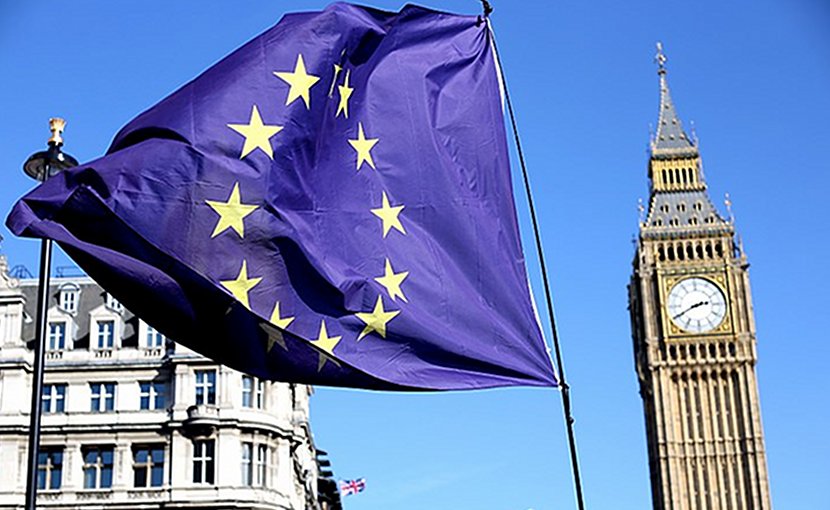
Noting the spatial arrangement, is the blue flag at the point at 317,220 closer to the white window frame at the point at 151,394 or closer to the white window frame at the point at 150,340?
the white window frame at the point at 151,394

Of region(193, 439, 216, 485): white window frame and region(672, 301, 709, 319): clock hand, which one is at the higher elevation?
region(672, 301, 709, 319): clock hand

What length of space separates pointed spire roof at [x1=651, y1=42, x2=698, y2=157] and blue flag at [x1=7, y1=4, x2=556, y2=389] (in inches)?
5087

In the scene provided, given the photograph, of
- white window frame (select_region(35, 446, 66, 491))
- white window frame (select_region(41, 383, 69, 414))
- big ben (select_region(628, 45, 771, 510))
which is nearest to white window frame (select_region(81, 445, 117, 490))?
white window frame (select_region(35, 446, 66, 491))

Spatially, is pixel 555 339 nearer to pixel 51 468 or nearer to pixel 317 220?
pixel 317 220

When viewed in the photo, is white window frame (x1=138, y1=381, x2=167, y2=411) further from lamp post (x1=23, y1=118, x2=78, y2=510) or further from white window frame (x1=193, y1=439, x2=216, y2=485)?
lamp post (x1=23, y1=118, x2=78, y2=510)

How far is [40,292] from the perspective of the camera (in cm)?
1919

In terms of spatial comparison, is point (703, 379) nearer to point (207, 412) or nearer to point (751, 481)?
point (751, 481)

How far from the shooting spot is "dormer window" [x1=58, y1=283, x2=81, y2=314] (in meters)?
61.3

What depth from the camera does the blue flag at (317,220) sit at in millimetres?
14703

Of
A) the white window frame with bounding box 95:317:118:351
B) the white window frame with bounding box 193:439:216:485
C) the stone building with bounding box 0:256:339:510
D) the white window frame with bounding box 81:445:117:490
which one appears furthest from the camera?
the white window frame with bounding box 95:317:118:351

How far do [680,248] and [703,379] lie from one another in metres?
12.8

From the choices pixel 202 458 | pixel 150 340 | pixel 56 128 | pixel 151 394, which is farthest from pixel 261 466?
pixel 56 128

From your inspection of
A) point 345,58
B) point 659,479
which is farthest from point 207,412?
point 659,479

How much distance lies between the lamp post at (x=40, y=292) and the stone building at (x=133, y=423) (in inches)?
1464
